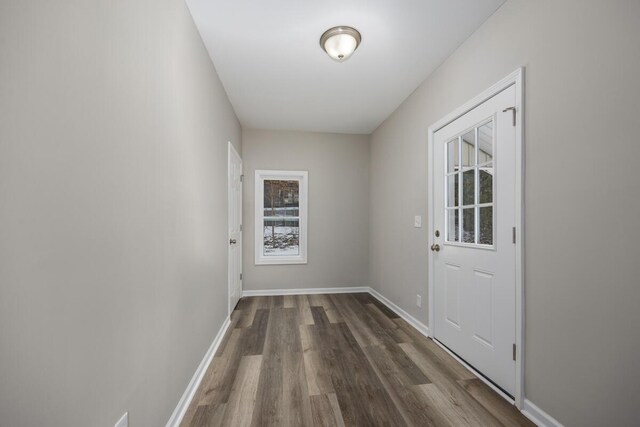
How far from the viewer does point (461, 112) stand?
2232 mm

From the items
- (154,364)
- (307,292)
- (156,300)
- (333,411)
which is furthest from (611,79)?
(307,292)

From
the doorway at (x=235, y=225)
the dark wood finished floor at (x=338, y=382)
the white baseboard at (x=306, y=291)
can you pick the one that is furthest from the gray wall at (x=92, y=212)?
the white baseboard at (x=306, y=291)

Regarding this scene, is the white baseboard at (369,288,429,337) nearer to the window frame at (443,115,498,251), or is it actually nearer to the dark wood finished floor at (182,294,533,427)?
the dark wood finished floor at (182,294,533,427)

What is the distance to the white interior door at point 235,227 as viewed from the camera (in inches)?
130

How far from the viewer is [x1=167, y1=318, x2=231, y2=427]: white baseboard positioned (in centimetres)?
154

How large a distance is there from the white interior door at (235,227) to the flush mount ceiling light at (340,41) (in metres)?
1.62

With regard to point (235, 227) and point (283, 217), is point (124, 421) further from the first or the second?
point (283, 217)

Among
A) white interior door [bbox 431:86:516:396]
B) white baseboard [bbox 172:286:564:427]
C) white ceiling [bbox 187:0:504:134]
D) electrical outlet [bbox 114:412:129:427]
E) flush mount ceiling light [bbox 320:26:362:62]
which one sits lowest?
white baseboard [bbox 172:286:564:427]

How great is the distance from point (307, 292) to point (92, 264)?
355 centimetres

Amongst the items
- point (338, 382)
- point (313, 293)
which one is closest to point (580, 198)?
point (338, 382)

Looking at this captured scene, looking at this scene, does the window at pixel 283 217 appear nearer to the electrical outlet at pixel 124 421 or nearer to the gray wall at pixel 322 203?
the gray wall at pixel 322 203

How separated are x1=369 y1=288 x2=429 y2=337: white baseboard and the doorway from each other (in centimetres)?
194

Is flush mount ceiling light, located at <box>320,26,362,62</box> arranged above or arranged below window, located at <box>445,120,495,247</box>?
above

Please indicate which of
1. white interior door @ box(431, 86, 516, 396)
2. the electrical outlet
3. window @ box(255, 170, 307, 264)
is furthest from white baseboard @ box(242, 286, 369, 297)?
the electrical outlet
